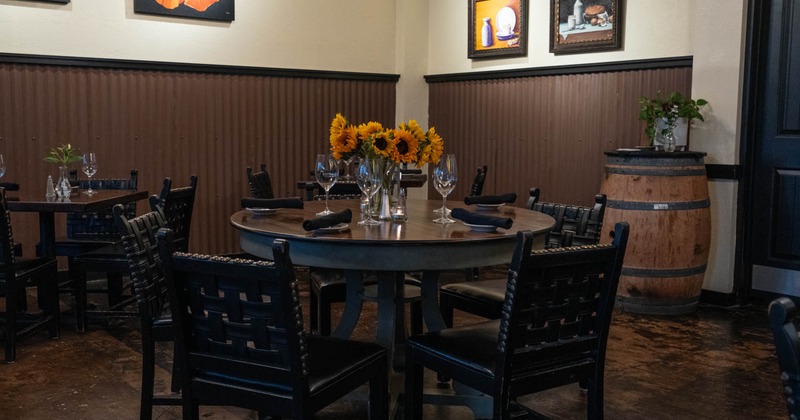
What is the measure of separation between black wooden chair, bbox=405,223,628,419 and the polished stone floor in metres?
0.95

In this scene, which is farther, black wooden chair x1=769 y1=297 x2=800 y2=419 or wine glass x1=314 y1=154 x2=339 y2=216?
wine glass x1=314 y1=154 x2=339 y2=216

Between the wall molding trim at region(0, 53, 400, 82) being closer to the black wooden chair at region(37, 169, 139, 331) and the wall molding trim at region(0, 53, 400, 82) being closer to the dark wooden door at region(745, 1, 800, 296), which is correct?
the black wooden chair at region(37, 169, 139, 331)

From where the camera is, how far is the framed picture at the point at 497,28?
6.88 m

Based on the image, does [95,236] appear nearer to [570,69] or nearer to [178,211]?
[178,211]

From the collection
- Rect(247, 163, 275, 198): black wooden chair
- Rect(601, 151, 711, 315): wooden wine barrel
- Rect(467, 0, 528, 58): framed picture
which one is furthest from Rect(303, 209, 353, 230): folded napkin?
Rect(467, 0, 528, 58): framed picture

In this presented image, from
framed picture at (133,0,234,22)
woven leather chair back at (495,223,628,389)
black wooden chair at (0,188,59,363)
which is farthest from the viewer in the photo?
framed picture at (133,0,234,22)

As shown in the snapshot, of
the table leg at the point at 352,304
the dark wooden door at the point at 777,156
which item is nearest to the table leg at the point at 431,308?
the table leg at the point at 352,304

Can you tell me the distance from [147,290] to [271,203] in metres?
0.77

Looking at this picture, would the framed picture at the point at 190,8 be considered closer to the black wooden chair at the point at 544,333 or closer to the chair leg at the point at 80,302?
the chair leg at the point at 80,302

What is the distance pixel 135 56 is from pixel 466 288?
402cm

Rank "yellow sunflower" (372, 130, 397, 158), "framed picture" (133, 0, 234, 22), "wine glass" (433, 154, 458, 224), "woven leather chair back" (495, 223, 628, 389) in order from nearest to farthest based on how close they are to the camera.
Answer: "woven leather chair back" (495, 223, 628, 389) → "yellow sunflower" (372, 130, 397, 158) → "wine glass" (433, 154, 458, 224) → "framed picture" (133, 0, 234, 22)

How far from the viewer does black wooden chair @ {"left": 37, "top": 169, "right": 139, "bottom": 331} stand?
4.88m

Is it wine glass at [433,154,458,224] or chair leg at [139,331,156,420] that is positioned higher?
wine glass at [433,154,458,224]

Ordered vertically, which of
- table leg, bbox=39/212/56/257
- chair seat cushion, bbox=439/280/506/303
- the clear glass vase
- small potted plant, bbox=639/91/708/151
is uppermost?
small potted plant, bbox=639/91/708/151
